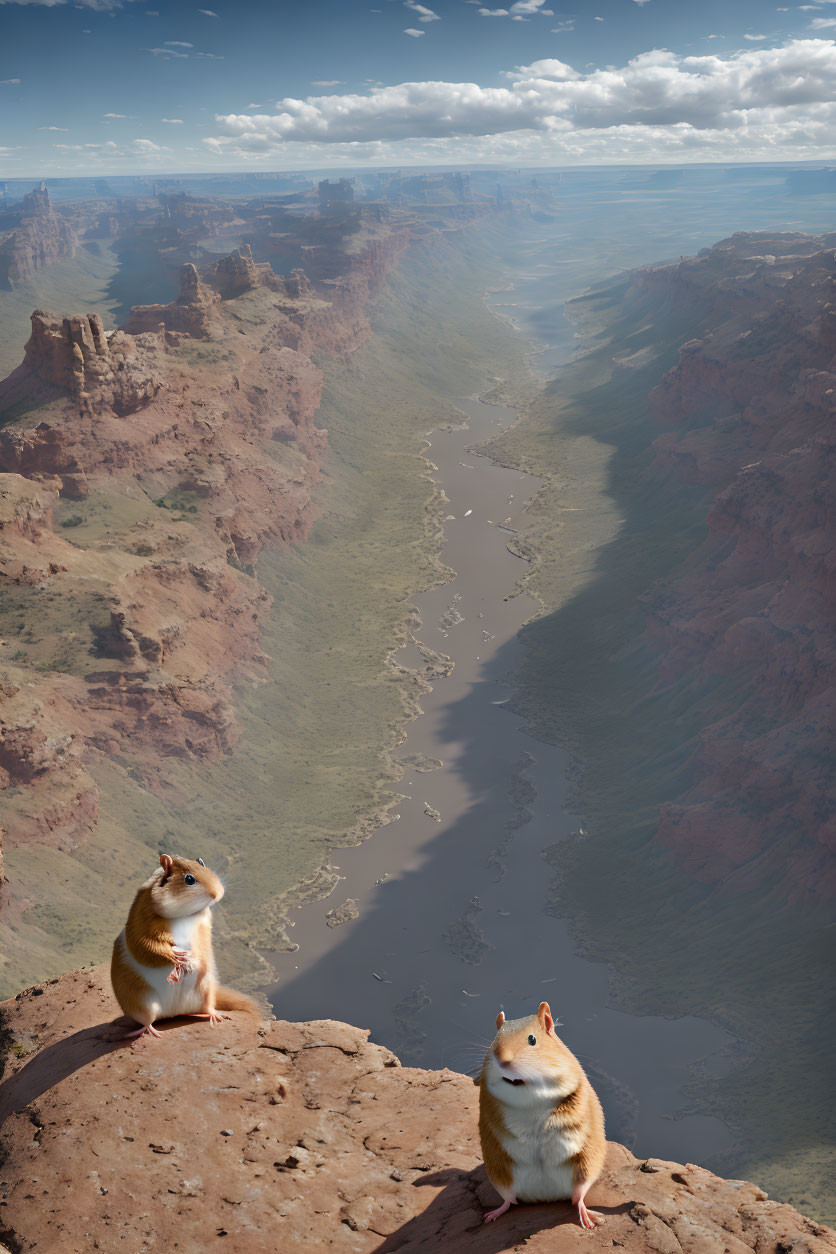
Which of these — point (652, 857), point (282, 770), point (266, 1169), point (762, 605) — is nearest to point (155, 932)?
point (266, 1169)

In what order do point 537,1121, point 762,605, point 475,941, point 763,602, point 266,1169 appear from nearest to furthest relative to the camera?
point 537,1121 → point 266,1169 → point 475,941 → point 762,605 → point 763,602

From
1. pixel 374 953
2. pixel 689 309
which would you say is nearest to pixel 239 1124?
pixel 374 953

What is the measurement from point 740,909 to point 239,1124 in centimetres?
4442

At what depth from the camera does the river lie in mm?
41938

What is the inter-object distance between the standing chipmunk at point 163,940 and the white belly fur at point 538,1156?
5.19 meters

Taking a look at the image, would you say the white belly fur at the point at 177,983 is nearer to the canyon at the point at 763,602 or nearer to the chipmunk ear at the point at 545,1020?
the chipmunk ear at the point at 545,1020

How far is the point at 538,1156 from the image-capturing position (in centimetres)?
987

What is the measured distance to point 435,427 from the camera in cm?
15588

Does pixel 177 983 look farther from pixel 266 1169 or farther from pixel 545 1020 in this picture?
pixel 545 1020

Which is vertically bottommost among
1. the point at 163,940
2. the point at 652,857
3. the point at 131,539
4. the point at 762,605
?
the point at 652,857

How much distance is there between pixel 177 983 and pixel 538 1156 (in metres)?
6.01

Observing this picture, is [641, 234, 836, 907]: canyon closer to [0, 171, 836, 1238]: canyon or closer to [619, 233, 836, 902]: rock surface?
[619, 233, 836, 902]: rock surface

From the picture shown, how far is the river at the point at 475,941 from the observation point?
41938 mm

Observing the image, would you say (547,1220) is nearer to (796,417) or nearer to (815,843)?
(815,843)
